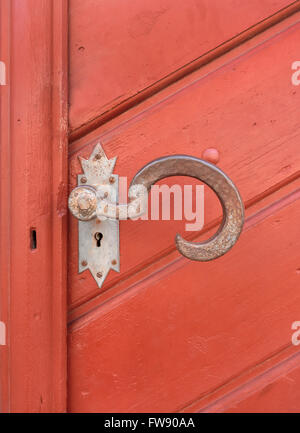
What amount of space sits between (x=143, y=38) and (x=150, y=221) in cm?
28

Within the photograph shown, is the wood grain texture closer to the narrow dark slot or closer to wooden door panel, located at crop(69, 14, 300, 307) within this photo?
wooden door panel, located at crop(69, 14, 300, 307)

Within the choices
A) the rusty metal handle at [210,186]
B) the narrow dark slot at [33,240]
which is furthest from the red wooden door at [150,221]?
the rusty metal handle at [210,186]

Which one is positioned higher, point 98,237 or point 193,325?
point 98,237

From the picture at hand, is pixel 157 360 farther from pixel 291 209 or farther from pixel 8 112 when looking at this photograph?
pixel 8 112

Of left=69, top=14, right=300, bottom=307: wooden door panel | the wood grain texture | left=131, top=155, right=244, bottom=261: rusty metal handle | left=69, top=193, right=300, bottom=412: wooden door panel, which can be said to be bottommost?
left=69, top=193, right=300, bottom=412: wooden door panel

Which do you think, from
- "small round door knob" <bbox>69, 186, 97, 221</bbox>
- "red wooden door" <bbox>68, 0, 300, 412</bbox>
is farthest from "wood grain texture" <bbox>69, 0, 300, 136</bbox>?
"small round door knob" <bbox>69, 186, 97, 221</bbox>

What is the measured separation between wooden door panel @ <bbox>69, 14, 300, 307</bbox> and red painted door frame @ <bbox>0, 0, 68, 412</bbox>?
3cm

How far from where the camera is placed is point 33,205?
1.60 feet

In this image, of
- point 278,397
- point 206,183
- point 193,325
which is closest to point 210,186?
point 206,183

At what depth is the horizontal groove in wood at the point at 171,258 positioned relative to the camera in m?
0.52

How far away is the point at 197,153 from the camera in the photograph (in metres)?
0.51

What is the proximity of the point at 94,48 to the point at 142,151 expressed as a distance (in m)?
0.17

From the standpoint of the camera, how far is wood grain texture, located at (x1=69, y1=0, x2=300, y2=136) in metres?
0.49

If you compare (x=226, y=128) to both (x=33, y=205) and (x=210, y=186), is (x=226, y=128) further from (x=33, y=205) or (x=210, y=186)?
(x=33, y=205)
